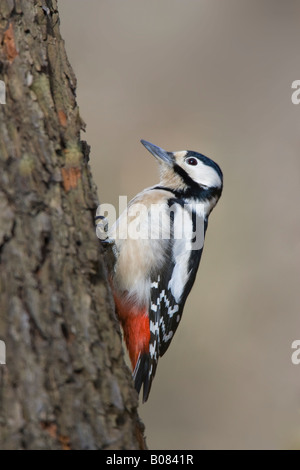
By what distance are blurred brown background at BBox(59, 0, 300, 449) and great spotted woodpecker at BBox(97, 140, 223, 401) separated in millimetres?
1862

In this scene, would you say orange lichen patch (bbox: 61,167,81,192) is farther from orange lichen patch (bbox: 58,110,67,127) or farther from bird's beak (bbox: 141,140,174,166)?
bird's beak (bbox: 141,140,174,166)

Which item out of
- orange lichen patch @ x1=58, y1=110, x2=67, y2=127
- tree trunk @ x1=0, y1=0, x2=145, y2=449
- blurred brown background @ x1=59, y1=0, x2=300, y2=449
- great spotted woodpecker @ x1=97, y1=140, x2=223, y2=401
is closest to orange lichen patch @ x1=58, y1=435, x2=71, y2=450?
tree trunk @ x1=0, y1=0, x2=145, y2=449

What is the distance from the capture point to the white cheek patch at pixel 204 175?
3189 mm

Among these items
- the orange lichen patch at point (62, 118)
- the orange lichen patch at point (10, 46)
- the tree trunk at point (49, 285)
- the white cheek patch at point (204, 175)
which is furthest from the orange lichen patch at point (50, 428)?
the white cheek patch at point (204, 175)

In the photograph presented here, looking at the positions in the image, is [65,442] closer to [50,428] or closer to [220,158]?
[50,428]

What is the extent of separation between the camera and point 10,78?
173 cm

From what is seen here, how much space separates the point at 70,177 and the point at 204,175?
159 centimetres

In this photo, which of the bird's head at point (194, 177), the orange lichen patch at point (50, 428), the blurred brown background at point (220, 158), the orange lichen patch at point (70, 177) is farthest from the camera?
the blurred brown background at point (220, 158)

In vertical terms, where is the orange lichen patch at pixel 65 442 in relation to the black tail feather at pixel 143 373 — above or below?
above

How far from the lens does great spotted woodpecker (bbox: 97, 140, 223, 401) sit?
2.80 metres

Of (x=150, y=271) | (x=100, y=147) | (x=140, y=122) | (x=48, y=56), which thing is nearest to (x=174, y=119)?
(x=140, y=122)

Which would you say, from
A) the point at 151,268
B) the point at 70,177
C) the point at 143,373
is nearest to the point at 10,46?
the point at 70,177

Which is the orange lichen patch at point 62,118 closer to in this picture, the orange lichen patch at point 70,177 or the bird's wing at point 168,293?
the orange lichen patch at point 70,177
